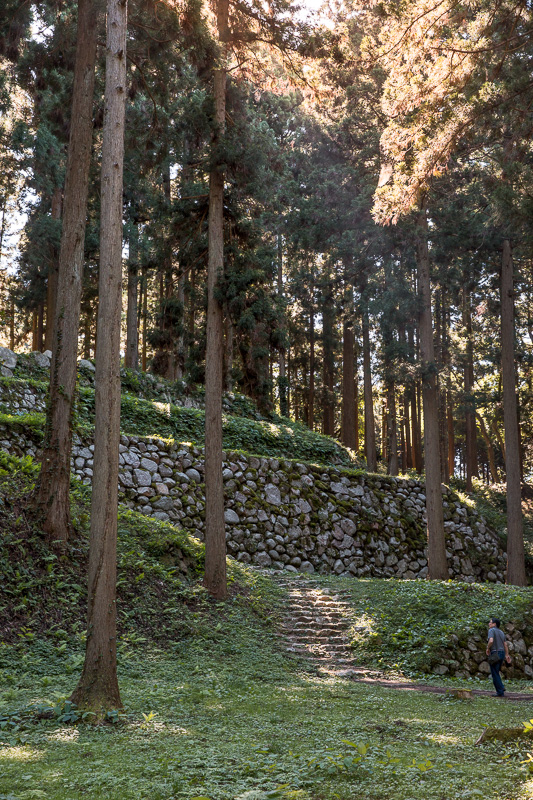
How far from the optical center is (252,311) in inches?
414

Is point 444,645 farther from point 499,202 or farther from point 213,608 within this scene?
point 499,202

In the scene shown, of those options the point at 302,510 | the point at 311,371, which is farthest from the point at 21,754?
the point at 311,371

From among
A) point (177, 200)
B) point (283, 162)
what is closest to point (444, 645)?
point (177, 200)

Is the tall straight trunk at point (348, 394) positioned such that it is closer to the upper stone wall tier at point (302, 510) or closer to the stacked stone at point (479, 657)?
the upper stone wall tier at point (302, 510)

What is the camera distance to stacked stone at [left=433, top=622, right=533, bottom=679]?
31.9ft

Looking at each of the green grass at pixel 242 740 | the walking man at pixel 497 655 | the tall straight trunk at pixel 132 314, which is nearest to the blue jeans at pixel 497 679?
the walking man at pixel 497 655

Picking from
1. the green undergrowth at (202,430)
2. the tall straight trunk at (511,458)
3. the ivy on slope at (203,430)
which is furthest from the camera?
the ivy on slope at (203,430)

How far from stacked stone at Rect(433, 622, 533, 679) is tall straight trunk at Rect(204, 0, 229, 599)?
3.75m

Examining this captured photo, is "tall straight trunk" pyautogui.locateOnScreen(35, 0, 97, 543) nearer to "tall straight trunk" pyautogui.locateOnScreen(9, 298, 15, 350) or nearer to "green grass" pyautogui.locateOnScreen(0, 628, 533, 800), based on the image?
"green grass" pyautogui.locateOnScreen(0, 628, 533, 800)

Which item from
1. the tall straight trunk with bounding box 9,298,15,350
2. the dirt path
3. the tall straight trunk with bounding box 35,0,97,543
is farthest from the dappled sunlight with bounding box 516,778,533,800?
the tall straight trunk with bounding box 9,298,15,350

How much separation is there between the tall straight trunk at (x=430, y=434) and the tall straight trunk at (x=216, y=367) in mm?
6076

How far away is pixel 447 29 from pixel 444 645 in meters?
9.34

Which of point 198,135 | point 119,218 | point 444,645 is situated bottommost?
point 444,645

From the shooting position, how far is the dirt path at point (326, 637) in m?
8.52
